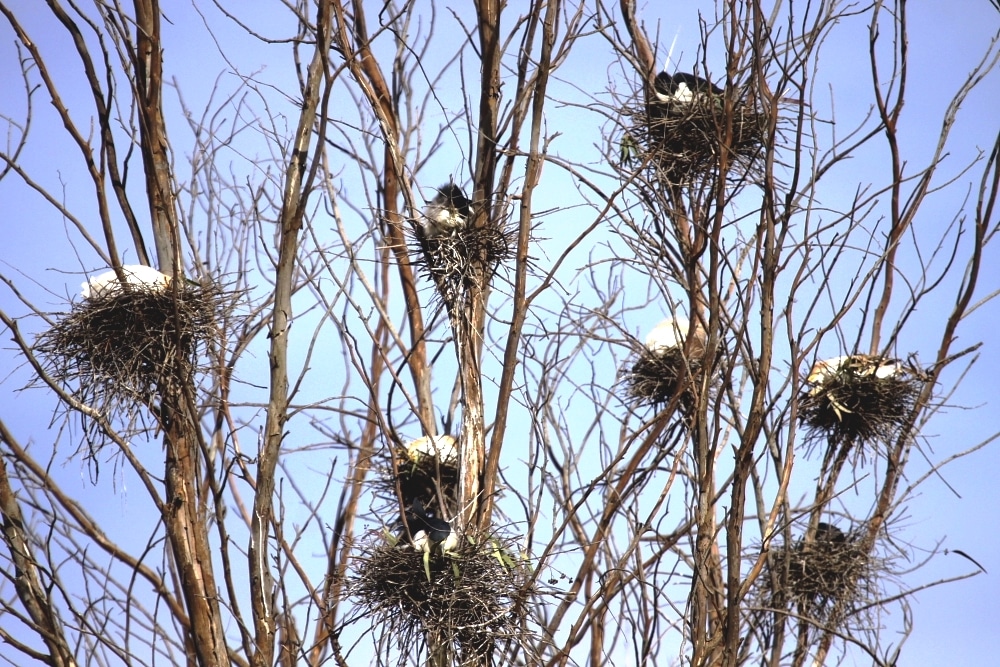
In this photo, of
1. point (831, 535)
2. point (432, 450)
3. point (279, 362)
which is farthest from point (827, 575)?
point (279, 362)

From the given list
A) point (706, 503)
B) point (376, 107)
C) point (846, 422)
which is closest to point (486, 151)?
point (376, 107)

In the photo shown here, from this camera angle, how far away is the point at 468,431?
3.33m

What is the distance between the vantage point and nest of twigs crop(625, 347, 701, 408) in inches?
185

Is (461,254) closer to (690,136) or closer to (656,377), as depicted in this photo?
(690,136)

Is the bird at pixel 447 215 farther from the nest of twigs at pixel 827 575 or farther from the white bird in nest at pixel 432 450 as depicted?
the nest of twigs at pixel 827 575

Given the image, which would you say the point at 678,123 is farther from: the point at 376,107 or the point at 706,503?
the point at 706,503

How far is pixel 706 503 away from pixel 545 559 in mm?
500

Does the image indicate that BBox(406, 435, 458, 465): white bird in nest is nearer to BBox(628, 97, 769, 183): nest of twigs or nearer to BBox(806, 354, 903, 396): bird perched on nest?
BBox(628, 97, 769, 183): nest of twigs

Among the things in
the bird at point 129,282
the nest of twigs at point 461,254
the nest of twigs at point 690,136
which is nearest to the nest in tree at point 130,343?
the bird at point 129,282

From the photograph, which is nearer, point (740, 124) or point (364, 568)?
point (364, 568)

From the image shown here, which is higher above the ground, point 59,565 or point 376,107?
point 376,107

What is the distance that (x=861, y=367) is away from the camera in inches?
171

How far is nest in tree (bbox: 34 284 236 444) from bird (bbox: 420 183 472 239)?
71cm

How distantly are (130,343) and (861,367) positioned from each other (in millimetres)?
2657
